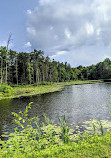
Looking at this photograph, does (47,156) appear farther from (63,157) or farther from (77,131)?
(77,131)

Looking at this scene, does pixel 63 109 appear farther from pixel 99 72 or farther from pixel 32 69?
pixel 99 72

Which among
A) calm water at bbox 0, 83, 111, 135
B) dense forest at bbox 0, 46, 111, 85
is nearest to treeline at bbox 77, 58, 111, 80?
dense forest at bbox 0, 46, 111, 85

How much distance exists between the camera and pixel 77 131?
8789 mm

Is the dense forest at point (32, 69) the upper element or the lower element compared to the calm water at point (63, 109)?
upper

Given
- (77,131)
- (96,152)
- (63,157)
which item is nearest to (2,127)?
(77,131)

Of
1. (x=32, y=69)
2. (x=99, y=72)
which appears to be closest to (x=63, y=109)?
(x=32, y=69)

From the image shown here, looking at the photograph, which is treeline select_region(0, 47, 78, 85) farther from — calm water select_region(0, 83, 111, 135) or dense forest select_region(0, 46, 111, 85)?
calm water select_region(0, 83, 111, 135)

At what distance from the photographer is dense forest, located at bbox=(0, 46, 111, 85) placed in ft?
187

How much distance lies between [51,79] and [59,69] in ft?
56.6

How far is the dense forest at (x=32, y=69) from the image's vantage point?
187 ft

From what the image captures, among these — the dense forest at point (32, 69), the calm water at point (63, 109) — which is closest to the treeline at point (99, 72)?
the dense forest at point (32, 69)

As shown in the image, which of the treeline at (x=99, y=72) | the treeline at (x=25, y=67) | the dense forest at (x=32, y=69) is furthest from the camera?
the treeline at (x=99, y=72)

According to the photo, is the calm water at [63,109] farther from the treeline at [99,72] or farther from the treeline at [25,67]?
the treeline at [99,72]

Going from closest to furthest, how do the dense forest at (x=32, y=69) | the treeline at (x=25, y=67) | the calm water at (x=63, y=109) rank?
1. the calm water at (x=63, y=109)
2. the dense forest at (x=32, y=69)
3. the treeline at (x=25, y=67)
